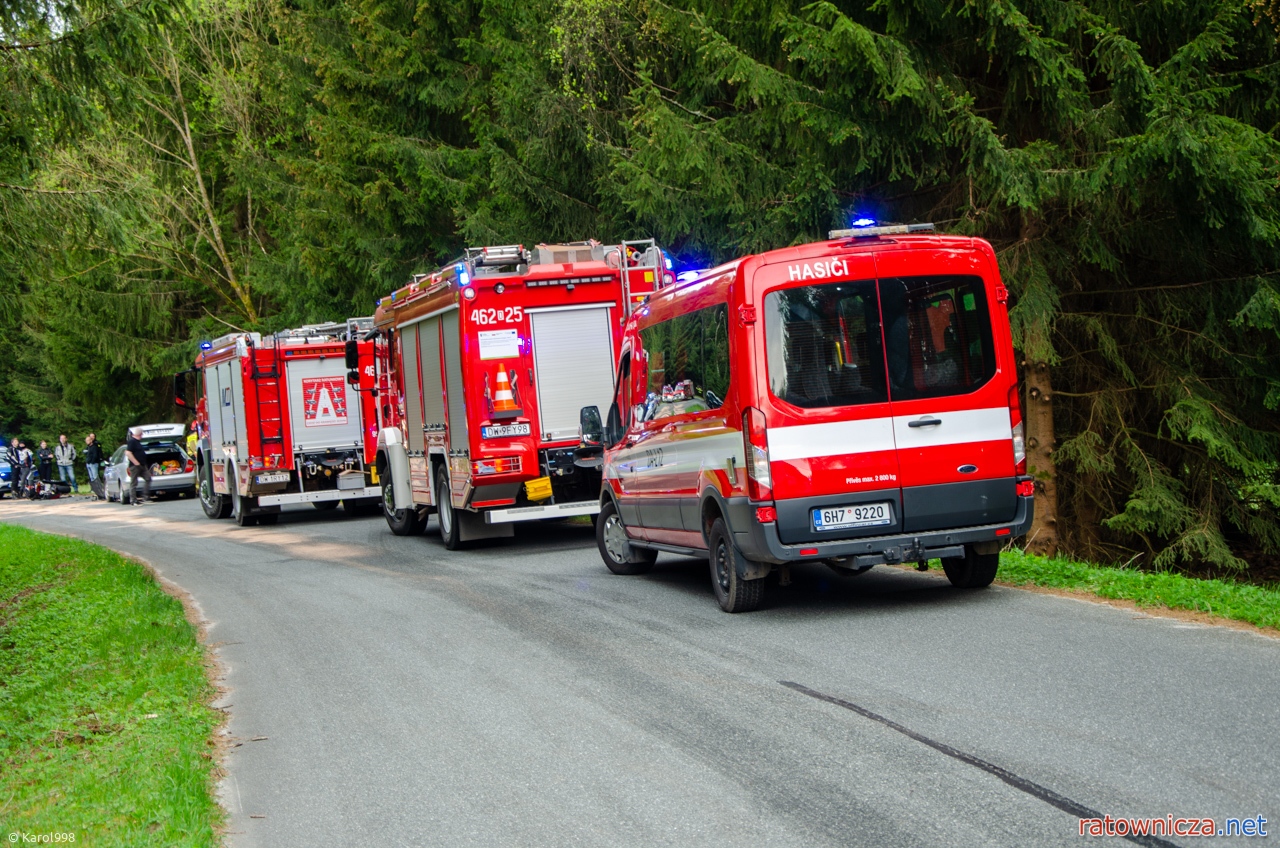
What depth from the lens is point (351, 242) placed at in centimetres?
3027

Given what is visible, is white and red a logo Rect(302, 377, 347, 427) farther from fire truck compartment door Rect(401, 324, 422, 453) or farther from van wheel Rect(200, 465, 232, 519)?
fire truck compartment door Rect(401, 324, 422, 453)

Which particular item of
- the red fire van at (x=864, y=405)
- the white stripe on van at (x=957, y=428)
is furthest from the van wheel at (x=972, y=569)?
the white stripe on van at (x=957, y=428)

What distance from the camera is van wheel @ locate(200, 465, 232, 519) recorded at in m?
26.7

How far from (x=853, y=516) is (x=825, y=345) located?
1.24 m

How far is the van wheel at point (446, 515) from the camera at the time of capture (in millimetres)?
16719

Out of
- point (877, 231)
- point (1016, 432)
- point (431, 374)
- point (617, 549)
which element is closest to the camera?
point (1016, 432)

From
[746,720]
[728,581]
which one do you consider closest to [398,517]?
[728,581]

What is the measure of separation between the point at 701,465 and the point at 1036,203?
510 cm

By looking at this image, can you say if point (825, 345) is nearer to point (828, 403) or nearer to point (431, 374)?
point (828, 403)

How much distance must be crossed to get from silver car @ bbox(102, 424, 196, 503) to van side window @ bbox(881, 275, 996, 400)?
31338 mm

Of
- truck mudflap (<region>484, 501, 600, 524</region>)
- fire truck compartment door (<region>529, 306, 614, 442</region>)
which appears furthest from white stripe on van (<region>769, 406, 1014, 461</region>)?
fire truck compartment door (<region>529, 306, 614, 442</region>)

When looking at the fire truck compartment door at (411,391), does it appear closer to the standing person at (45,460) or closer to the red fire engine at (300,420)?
the red fire engine at (300,420)

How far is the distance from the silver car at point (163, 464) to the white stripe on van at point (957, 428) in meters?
31.4

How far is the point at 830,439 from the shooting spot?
30.1 ft
